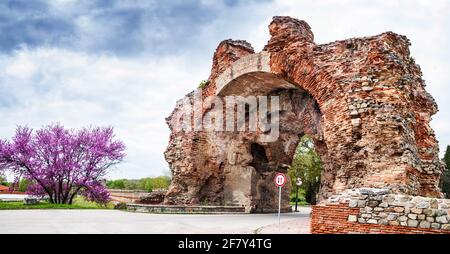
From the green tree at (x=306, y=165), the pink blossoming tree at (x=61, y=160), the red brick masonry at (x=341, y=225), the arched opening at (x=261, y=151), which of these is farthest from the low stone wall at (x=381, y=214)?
the green tree at (x=306, y=165)

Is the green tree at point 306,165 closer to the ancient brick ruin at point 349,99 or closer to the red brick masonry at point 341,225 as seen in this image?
the ancient brick ruin at point 349,99

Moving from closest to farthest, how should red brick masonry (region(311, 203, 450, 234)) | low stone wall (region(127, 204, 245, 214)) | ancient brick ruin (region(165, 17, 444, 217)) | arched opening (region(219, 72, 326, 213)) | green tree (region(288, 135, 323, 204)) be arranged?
1. red brick masonry (region(311, 203, 450, 234))
2. ancient brick ruin (region(165, 17, 444, 217))
3. low stone wall (region(127, 204, 245, 214))
4. arched opening (region(219, 72, 326, 213))
5. green tree (region(288, 135, 323, 204))

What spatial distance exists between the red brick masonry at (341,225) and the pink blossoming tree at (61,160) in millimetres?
14992

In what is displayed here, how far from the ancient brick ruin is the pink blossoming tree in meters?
4.65

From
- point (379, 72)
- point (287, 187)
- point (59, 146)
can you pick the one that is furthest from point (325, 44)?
point (59, 146)

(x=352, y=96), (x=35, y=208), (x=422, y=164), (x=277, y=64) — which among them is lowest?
(x=35, y=208)

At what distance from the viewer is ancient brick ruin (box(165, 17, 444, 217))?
9.68 metres

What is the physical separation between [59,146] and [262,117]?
1002 centimetres

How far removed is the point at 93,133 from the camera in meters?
21.2

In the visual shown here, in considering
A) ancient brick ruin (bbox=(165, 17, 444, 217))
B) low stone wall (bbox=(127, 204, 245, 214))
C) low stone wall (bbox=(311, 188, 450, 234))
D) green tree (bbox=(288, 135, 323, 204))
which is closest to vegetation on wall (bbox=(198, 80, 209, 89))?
ancient brick ruin (bbox=(165, 17, 444, 217))

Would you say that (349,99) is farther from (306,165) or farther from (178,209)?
(306,165)

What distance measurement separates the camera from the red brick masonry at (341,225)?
256 inches

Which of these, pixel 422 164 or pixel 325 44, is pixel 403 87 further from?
pixel 325 44

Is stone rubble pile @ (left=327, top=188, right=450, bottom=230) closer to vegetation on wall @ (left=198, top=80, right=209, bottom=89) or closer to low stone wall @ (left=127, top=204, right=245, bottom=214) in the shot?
low stone wall @ (left=127, top=204, right=245, bottom=214)
